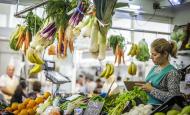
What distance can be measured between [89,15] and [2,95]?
341 centimetres

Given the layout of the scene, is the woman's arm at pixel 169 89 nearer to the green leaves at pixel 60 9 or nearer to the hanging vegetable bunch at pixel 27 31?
the green leaves at pixel 60 9

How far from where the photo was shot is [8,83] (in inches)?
236

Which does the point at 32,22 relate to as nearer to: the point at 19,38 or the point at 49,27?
the point at 19,38

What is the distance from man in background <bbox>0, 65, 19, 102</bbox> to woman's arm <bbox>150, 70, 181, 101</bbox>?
3719 millimetres

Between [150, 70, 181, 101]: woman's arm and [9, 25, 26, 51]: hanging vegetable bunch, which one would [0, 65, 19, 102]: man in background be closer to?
[9, 25, 26, 51]: hanging vegetable bunch

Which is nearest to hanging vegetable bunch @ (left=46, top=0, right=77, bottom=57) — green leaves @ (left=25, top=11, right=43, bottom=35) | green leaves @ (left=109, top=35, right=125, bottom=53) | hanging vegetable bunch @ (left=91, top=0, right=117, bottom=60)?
hanging vegetable bunch @ (left=91, top=0, right=117, bottom=60)

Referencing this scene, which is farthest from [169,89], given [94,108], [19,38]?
[19,38]

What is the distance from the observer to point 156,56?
2938mm

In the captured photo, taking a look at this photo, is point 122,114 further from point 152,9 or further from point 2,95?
point 152,9

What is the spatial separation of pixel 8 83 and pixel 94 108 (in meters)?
3.80

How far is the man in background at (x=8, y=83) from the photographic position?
5.87 m

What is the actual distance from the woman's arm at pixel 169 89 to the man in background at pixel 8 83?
12.2 ft

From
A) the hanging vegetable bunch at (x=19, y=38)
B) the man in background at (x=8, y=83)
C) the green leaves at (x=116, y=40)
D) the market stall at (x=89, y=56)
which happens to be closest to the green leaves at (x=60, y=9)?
the market stall at (x=89, y=56)

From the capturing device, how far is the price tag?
8.24ft
